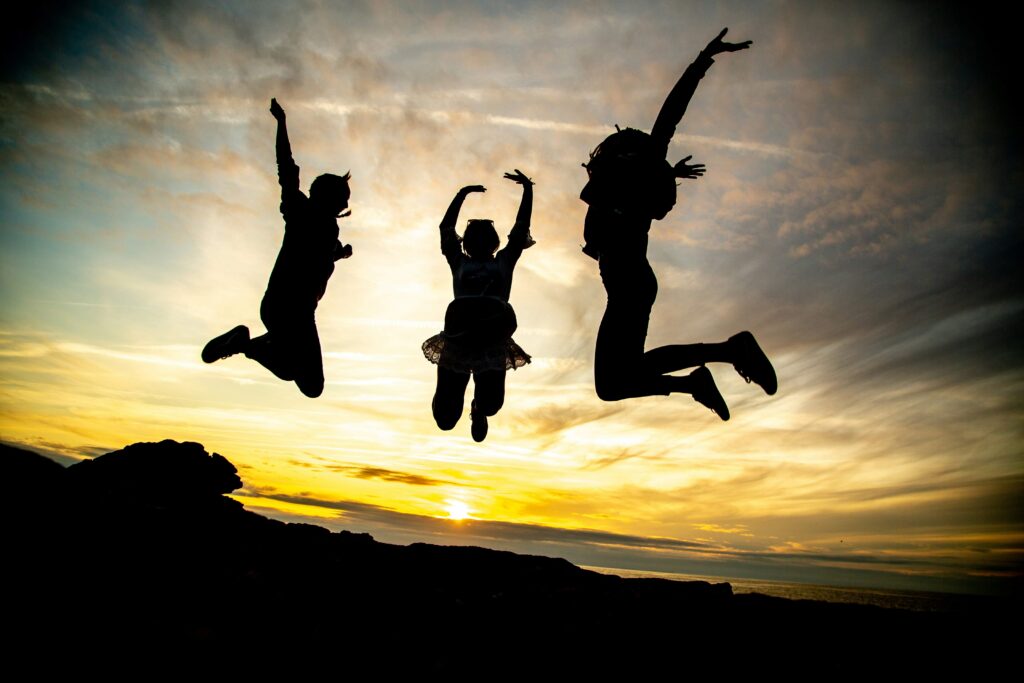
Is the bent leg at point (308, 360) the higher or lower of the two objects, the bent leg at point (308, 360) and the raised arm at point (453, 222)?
the lower

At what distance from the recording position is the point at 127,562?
3.02 metres

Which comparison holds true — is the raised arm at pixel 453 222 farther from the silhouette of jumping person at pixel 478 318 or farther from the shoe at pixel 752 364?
the shoe at pixel 752 364

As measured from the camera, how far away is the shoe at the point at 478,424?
723 cm

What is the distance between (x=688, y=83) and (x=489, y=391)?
4.31 m

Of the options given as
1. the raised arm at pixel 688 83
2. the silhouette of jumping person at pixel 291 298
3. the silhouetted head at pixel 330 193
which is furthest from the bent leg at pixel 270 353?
the raised arm at pixel 688 83

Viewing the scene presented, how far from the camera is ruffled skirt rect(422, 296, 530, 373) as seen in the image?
21.0 feet

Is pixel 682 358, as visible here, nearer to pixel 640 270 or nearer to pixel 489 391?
pixel 640 270

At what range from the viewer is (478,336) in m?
6.52

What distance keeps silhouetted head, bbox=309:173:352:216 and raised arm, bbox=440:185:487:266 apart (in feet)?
4.55

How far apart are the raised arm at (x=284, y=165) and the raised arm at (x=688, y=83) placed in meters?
3.62

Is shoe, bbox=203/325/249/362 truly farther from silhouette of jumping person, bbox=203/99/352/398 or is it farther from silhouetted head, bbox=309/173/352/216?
silhouetted head, bbox=309/173/352/216

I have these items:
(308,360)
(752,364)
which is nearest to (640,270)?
(752,364)

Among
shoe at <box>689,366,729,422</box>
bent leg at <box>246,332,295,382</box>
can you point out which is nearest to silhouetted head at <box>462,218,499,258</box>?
bent leg at <box>246,332,295,382</box>

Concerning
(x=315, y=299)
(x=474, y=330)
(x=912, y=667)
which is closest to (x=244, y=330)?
(x=315, y=299)
